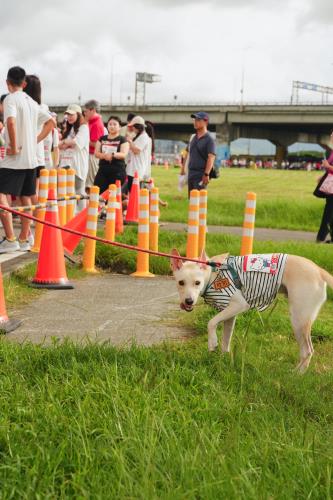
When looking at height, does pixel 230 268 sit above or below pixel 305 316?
above

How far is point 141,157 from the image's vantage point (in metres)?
15.6

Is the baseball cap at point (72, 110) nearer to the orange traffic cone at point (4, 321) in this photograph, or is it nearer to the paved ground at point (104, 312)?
the paved ground at point (104, 312)

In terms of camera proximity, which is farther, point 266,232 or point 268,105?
point 268,105

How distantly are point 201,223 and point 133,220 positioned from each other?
432cm

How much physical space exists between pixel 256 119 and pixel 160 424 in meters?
93.4

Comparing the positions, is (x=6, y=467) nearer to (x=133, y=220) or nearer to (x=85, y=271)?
(x=85, y=271)

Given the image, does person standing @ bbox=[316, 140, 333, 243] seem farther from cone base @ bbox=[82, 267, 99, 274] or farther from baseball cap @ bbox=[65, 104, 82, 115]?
cone base @ bbox=[82, 267, 99, 274]

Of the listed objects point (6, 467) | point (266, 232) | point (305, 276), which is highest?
point (305, 276)

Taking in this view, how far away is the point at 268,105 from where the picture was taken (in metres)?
93.2

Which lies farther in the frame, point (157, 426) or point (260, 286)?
point (260, 286)

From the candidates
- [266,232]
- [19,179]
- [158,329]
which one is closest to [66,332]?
[158,329]

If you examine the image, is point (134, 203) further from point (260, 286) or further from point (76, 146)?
point (260, 286)

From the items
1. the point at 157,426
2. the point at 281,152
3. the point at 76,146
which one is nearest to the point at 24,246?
the point at 76,146

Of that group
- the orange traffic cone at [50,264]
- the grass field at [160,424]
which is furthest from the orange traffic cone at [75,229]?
the grass field at [160,424]
